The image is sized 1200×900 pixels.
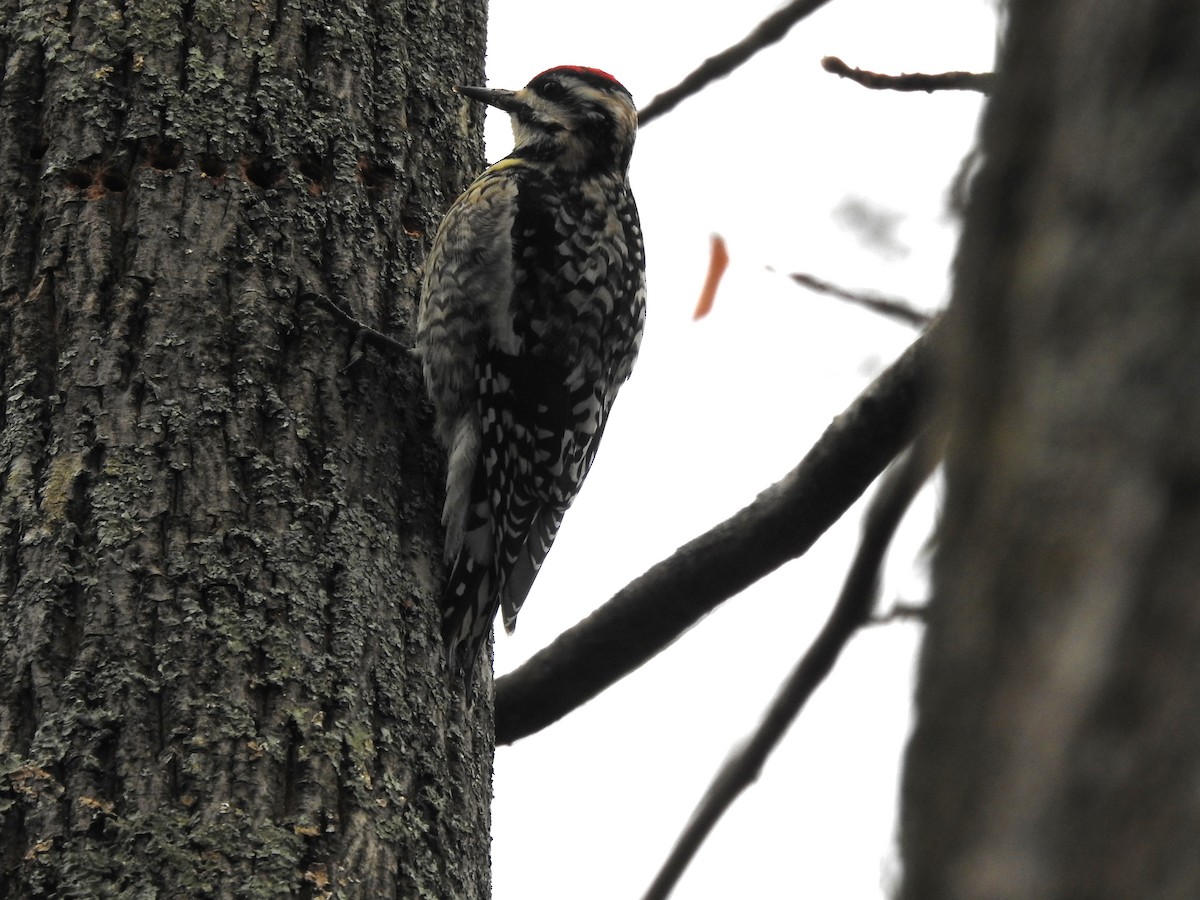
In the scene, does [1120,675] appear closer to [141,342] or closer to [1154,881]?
[1154,881]

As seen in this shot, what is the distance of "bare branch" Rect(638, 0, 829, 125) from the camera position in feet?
10.7

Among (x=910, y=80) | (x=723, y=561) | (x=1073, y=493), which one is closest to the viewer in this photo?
(x=1073, y=493)

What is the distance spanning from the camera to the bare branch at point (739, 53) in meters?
3.26

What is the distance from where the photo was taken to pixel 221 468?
274cm

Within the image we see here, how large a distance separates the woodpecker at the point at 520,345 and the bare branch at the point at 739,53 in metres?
0.54

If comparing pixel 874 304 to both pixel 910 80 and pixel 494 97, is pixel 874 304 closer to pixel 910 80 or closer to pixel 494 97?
pixel 910 80

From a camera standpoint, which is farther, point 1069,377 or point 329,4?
point 329,4

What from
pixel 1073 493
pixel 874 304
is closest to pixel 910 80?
pixel 874 304

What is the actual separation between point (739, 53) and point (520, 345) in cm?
108

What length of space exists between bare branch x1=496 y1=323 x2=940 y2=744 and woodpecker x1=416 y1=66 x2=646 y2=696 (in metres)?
0.24

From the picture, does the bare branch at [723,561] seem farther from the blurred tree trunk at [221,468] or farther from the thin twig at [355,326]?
the thin twig at [355,326]

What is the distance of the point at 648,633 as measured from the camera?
341 cm

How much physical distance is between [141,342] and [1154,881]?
252 cm

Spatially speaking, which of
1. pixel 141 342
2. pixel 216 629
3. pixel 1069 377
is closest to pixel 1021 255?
pixel 1069 377
